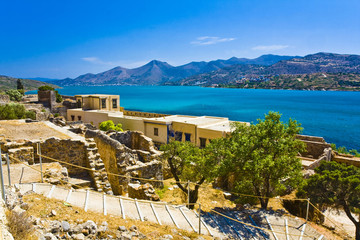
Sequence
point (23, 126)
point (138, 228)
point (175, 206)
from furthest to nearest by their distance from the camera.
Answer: point (23, 126) → point (175, 206) → point (138, 228)

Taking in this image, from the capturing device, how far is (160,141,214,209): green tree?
14.2 metres

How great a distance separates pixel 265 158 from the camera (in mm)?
12727

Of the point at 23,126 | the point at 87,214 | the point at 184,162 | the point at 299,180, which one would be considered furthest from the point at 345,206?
the point at 23,126

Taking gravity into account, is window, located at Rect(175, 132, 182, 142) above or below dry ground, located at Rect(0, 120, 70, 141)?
below

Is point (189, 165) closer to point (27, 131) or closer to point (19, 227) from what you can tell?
point (19, 227)

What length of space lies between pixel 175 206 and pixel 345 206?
1074 cm

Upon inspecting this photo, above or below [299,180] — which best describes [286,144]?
above

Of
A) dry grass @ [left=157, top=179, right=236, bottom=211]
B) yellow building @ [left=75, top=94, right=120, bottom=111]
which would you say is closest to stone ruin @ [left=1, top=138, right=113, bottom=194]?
dry grass @ [left=157, top=179, right=236, bottom=211]

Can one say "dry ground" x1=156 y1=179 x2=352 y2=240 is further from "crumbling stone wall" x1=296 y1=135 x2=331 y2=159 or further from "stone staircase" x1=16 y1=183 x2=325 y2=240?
"crumbling stone wall" x1=296 y1=135 x2=331 y2=159

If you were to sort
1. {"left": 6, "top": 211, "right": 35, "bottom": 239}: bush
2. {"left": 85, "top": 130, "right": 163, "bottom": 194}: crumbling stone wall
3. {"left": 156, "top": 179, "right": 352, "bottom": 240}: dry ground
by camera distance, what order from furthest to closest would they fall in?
{"left": 156, "top": 179, "right": 352, "bottom": 240}: dry ground
{"left": 85, "top": 130, "right": 163, "bottom": 194}: crumbling stone wall
{"left": 6, "top": 211, "right": 35, "bottom": 239}: bush

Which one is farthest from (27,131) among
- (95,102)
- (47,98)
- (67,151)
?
(47,98)

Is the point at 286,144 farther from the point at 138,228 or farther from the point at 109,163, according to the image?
the point at 109,163

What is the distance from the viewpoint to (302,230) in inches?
475

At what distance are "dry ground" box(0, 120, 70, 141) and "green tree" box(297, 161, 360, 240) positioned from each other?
1624 cm
